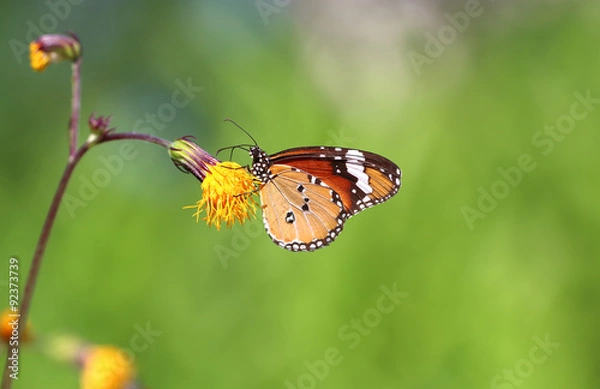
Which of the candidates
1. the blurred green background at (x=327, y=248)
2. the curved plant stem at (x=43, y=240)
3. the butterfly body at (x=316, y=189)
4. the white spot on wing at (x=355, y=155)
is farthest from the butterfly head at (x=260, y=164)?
the blurred green background at (x=327, y=248)

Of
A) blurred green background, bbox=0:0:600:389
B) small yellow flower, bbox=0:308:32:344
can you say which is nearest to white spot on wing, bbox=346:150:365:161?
small yellow flower, bbox=0:308:32:344

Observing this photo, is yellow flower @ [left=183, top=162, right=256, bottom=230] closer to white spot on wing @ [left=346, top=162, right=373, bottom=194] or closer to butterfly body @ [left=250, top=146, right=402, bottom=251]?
butterfly body @ [left=250, top=146, right=402, bottom=251]

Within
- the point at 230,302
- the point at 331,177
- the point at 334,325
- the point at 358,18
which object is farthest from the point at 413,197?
the point at 358,18

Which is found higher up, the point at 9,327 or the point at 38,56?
the point at 38,56

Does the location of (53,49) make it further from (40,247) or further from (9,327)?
(9,327)

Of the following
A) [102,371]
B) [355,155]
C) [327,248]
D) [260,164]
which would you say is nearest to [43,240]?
[102,371]

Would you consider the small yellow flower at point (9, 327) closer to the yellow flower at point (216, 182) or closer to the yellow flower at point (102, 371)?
the yellow flower at point (102, 371)
